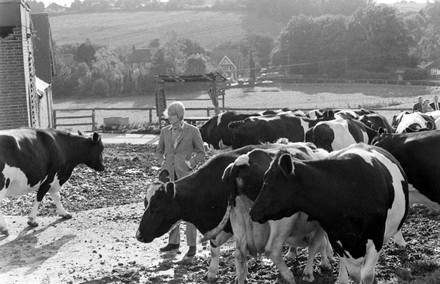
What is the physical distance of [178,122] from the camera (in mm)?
9922

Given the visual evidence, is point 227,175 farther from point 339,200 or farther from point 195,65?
point 195,65

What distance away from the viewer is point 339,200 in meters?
6.96

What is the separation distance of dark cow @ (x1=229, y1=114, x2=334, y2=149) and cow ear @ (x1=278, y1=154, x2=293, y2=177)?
27.3ft

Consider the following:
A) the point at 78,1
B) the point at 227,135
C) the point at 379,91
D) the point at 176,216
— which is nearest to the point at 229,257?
the point at 176,216

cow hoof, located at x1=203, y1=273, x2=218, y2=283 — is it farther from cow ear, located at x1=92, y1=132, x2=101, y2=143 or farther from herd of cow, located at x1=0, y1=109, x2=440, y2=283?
cow ear, located at x1=92, y1=132, x2=101, y2=143

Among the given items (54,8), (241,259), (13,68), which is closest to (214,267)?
(241,259)

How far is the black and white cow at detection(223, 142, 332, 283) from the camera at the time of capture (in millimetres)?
7719

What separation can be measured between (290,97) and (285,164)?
170 feet

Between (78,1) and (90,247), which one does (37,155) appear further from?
(78,1)

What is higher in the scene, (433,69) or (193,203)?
(193,203)

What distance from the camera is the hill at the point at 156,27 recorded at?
10825 cm

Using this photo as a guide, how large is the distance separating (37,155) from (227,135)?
6.80 meters

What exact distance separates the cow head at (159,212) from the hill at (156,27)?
9595 centimetres

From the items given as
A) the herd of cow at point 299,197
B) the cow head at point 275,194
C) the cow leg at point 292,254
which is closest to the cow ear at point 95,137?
the herd of cow at point 299,197
